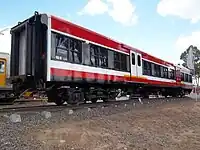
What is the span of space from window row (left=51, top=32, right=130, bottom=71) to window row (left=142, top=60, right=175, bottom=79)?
11.7 feet

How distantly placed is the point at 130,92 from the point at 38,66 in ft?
25.0

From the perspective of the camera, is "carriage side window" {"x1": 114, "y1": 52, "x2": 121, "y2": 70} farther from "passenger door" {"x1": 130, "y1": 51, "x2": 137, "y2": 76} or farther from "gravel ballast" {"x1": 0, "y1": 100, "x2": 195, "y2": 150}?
"gravel ballast" {"x1": 0, "y1": 100, "x2": 195, "y2": 150}

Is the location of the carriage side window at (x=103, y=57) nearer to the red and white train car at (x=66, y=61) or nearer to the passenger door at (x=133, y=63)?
the red and white train car at (x=66, y=61)

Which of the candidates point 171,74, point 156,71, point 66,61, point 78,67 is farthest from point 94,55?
point 171,74

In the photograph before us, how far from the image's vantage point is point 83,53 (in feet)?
33.0

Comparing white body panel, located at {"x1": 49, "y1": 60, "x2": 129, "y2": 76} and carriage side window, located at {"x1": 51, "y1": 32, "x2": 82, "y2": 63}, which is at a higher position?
carriage side window, located at {"x1": 51, "y1": 32, "x2": 82, "y2": 63}

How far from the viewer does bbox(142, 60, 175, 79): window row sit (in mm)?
16389

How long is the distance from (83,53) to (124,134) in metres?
4.54

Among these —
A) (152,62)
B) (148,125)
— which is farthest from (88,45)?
(152,62)

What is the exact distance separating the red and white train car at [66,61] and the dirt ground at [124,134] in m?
2.40

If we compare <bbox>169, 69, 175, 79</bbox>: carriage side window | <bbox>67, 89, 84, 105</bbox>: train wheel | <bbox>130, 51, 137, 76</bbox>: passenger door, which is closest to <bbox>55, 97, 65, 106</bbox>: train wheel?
<bbox>67, 89, 84, 105</bbox>: train wheel

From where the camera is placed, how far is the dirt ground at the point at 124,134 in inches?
203

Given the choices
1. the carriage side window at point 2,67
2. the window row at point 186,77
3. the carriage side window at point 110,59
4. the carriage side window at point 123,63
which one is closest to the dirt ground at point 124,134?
the carriage side window at point 110,59

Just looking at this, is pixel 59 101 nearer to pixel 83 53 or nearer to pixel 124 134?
pixel 83 53
